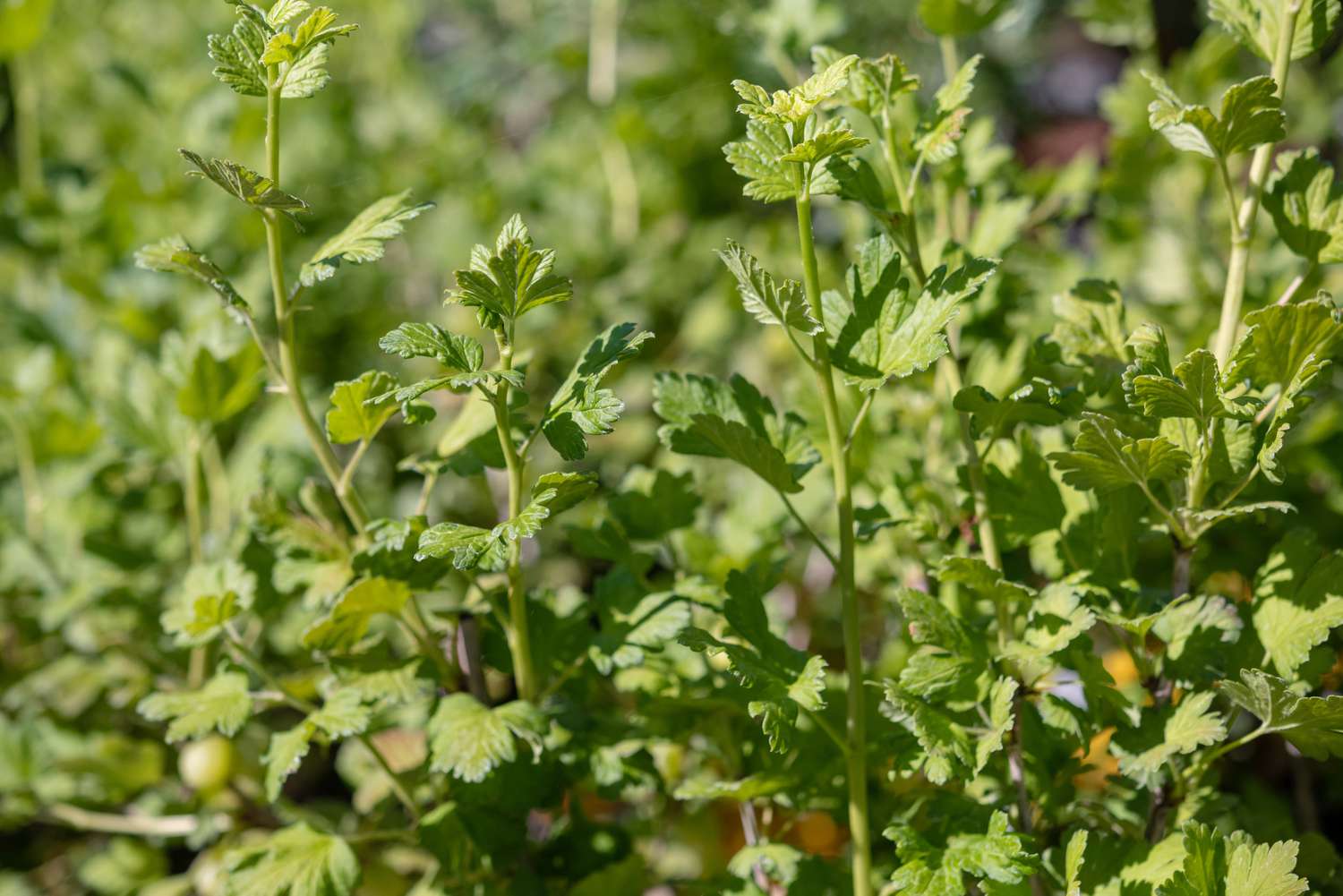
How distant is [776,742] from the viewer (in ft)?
1.92

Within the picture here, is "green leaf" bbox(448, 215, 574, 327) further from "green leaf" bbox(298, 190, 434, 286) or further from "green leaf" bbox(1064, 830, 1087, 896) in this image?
"green leaf" bbox(1064, 830, 1087, 896)

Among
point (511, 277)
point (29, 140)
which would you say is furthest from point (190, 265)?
point (29, 140)

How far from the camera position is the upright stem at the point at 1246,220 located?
2.22 feet

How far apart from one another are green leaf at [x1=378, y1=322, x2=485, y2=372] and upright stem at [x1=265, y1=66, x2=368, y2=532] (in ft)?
0.37

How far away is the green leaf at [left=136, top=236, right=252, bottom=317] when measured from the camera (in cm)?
66

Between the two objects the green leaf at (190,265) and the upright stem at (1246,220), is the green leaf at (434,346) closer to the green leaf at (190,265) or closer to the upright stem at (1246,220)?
the green leaf at (190,265)

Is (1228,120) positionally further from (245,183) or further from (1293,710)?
(245,183)

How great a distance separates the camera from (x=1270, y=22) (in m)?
0.70

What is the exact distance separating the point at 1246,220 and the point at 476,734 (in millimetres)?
553

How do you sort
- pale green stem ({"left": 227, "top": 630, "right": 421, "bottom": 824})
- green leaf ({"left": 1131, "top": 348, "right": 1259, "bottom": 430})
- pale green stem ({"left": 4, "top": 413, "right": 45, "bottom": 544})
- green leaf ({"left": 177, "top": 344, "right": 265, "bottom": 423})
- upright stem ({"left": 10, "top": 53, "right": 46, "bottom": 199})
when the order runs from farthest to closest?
1. upright stem ({"left": 10, "top": 53, "right": 46, "bottom": 199})
2. pale green stem ({"left": 4, "top": 413, "right": 45, "bottom": 544})
3. green leaf ({"left": 177, "top": 344, "right": 265, "bottom": 423})
4. pale green stem ({"left": 227, "top": 630, "right": 421, "bottom": 824})
5. green leaf ({"left": 1131, "top": 348, "right": 1259, "bottom": 430})

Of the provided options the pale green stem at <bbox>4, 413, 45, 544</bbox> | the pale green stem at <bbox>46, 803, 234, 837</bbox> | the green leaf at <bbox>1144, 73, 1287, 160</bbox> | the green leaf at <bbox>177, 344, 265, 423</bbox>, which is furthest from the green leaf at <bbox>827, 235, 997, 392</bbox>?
the pale green stem at <bbox>4, 413, 45, 544</bbox>

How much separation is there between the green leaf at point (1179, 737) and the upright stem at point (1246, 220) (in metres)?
0.20

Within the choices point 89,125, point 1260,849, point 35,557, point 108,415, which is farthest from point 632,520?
point 89,125

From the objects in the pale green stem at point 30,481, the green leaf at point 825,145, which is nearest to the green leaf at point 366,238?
the green leaf at point 825,145
